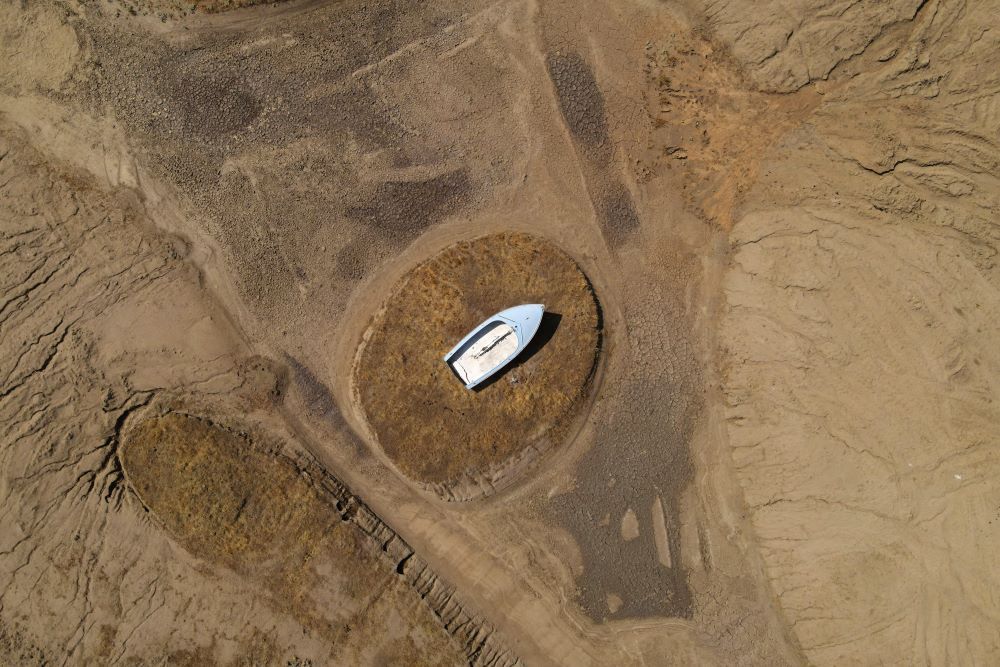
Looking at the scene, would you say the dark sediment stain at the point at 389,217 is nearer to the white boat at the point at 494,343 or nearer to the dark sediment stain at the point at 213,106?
the white boat at the point at 494,343

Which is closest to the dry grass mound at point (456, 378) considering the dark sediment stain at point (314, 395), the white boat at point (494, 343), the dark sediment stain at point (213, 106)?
the white boat at point (494, 343)

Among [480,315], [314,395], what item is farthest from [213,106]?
[480,315]

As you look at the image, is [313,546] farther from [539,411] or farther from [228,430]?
[539,411]

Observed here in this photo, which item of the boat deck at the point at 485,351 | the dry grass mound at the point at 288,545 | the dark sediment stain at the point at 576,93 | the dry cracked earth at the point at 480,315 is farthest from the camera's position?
the dark sediment stain at the point at 576,93

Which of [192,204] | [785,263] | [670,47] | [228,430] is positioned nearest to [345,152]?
[192,204]

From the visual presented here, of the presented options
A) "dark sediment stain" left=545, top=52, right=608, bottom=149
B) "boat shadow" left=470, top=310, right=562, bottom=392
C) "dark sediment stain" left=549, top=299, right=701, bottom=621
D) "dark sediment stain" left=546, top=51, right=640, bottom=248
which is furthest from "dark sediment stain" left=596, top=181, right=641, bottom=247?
"boat shadow" left=470, top=310, right=562, bottom=392

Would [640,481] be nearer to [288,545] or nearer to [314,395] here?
[314,395]
